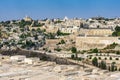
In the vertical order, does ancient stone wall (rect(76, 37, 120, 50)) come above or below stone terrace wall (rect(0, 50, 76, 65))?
above

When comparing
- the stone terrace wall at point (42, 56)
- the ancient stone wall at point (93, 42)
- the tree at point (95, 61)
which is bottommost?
the tree at point (95, 61)

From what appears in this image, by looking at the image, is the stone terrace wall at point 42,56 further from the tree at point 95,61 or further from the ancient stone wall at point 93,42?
the ancient stone wall at point 93,42

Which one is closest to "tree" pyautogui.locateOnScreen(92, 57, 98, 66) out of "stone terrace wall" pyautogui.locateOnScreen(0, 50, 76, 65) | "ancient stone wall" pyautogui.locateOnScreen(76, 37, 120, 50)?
"stone terrace wall" pyautogui.locateOnScreen(0, 50, 76, 65)

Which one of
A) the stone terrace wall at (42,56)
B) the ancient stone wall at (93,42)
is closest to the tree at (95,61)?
the stone terrace wall at (42,56)

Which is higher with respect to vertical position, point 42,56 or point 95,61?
point 42,56

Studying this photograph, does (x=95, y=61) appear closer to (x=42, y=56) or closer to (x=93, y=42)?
(x=42, y=56)

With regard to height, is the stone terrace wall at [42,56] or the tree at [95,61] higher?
the stone terrace wall at [42,56]

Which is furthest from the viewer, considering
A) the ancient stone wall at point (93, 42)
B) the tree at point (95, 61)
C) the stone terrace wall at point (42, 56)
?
the ancient stone wall at point (93, 42)

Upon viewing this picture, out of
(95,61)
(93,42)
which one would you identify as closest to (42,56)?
(95,61)

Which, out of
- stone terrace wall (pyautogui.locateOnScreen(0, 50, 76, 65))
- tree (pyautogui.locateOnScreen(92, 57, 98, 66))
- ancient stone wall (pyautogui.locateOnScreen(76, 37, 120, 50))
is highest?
ancient stone wall (pyautogui.locateOnScreen(76, 37, 120, 50))

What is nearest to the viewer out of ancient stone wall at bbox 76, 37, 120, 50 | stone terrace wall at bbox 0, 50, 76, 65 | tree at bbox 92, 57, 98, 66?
tree at bbox 92, 57, 98, 66

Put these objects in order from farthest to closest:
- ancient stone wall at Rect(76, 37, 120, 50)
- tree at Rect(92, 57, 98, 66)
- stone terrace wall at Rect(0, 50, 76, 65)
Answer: ancient stone wall at Rect(76, 37, 120, 50), stone terrace wall at Rect(0, 50, 76, 65), tree at Rect(92, 57, 98, 66)

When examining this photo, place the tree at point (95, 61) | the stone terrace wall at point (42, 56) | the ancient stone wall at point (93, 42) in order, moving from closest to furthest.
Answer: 1. the tree at point (95, 61)
2. the stone terrace wall at point (42, 56)
3. the ancient stone wall at point (93, 42)

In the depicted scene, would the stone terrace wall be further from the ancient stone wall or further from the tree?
the ancient stone wall
